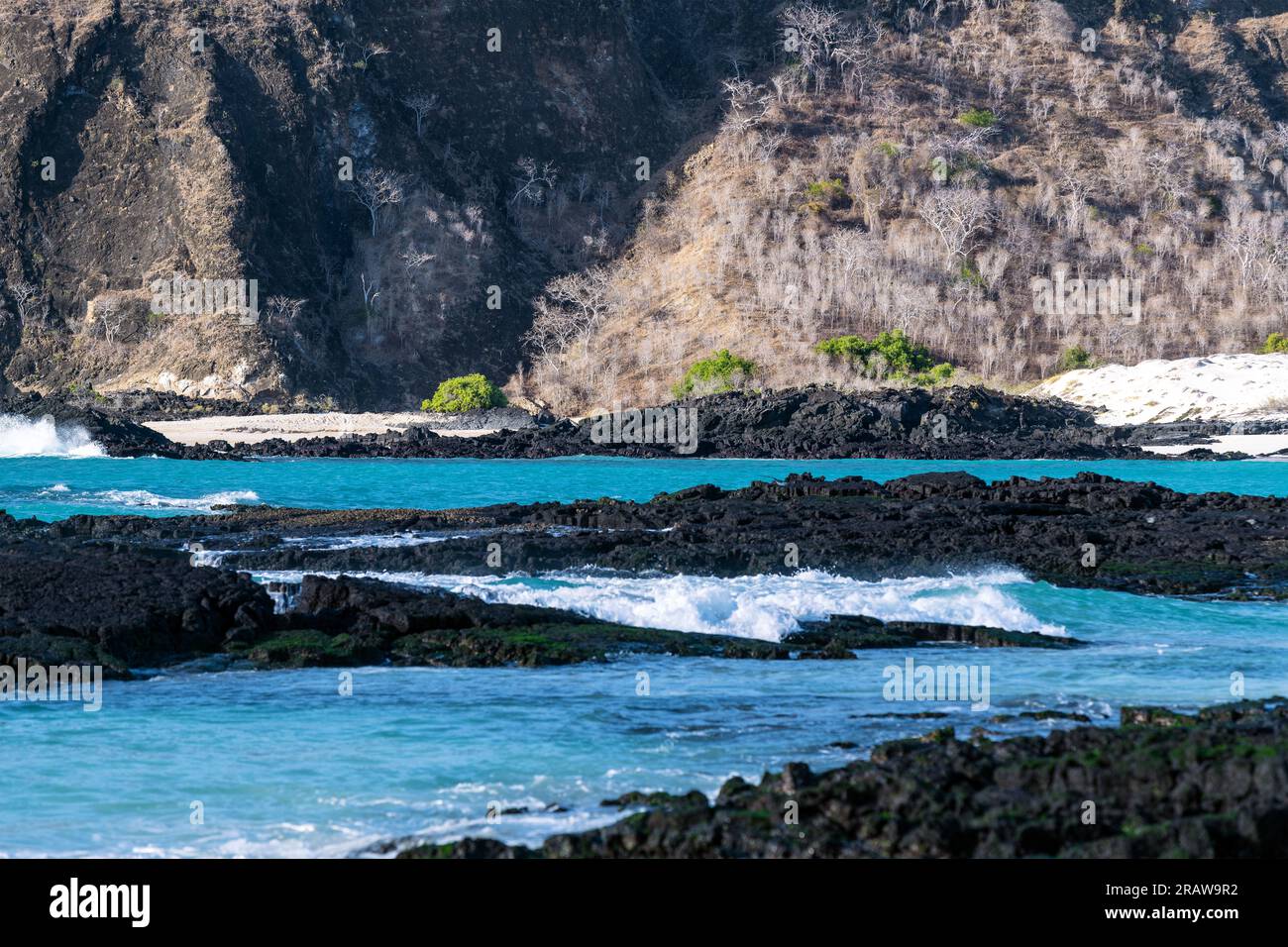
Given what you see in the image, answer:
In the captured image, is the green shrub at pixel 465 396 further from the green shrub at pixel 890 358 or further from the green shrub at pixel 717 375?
the green shrub at pixel 890 358

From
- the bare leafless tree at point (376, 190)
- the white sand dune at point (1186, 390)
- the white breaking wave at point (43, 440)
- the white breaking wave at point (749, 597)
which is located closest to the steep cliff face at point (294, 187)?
the bare leafless tree at point (376, 190)

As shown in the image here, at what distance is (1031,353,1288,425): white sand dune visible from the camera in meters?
70.0

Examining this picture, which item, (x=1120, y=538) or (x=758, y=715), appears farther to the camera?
(x=1120, y=538)

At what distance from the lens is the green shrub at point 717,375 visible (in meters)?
76.3

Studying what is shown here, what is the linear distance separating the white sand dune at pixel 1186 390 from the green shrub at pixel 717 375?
13691 millimetres

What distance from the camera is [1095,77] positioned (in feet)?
320

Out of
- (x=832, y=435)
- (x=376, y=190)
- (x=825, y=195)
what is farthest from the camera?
(x=376, y=190)

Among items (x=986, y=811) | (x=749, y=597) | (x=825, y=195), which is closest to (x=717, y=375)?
(x=825, y=195)

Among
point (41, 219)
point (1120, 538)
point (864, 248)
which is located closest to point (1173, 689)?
point (1120, 538)

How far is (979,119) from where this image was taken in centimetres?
A: 9406

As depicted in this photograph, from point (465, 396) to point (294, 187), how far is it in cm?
2000

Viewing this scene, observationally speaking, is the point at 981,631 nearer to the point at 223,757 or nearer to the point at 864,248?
the point at 223,757

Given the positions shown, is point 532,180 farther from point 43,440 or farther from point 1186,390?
point 1186,390
